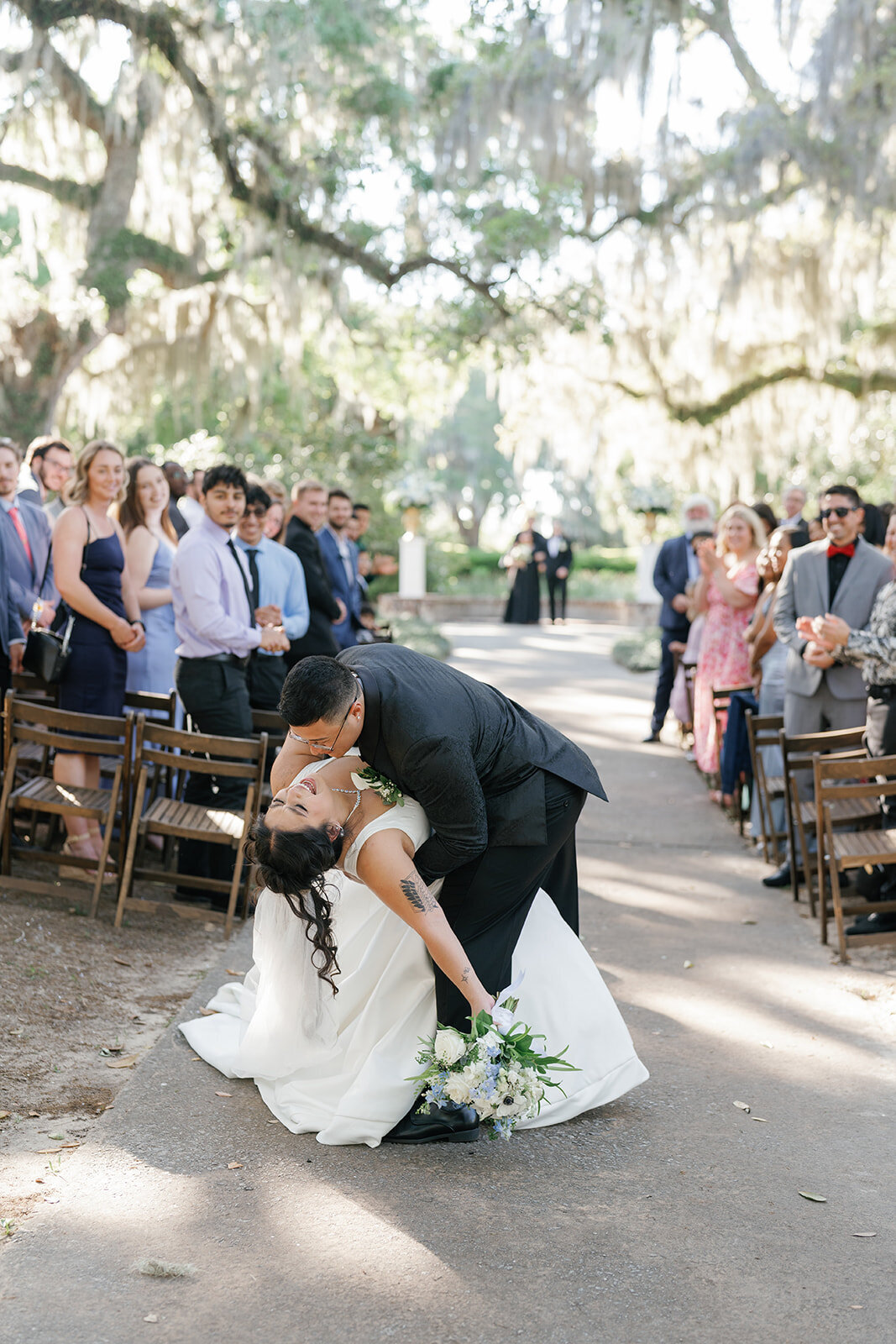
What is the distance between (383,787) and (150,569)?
3.70m

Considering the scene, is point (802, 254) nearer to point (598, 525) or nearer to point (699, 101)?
point (699, 101)

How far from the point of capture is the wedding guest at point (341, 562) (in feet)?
29.1

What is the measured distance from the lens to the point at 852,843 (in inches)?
223

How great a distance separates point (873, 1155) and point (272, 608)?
4.03 meters

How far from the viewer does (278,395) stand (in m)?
20.9

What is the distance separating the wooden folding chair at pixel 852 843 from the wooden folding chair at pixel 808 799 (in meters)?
0.23

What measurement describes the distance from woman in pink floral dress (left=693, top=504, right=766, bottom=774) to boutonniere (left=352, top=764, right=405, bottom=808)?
17.5 feet

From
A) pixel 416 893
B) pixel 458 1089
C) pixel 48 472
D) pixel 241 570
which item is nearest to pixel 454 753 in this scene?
pixel 416 893

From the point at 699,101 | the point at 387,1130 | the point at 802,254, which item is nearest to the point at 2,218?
the point at 699,101

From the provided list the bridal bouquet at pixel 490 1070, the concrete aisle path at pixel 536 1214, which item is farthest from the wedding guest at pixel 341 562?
the bridal bouquet at pixel 490 1070

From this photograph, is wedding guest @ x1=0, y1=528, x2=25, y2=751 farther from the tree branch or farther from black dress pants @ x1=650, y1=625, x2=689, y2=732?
the tree branch

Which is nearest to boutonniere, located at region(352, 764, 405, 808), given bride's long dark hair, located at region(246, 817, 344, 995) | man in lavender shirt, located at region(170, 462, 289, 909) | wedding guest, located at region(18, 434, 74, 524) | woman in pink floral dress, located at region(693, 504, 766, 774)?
bride's long dark hair, located at region(246, 817, 344, 995)

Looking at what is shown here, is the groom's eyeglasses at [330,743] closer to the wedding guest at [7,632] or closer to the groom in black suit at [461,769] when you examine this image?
the groom in black suit at [461,769]

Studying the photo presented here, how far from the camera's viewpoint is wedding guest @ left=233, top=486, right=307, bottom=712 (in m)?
6.60
